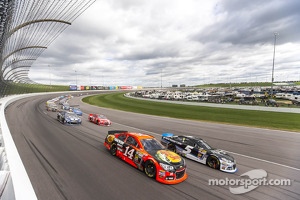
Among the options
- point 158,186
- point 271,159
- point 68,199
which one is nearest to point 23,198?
point 68,199

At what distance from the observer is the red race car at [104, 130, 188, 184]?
7.04 meters

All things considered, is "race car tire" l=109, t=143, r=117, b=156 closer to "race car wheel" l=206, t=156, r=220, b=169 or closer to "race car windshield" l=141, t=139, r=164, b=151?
"race car windshield" l=141, t=139, r=164, b=151

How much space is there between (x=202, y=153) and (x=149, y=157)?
317cm

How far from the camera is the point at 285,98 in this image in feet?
132

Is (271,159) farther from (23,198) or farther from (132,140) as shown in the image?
(23,198)

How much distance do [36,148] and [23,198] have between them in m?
8.61

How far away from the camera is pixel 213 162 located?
8805mm

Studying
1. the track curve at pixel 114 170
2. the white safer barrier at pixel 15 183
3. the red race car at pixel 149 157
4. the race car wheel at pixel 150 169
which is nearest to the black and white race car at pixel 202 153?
the track curve at pixel 114 170

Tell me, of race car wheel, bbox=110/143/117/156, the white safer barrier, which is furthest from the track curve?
the white safer barrier

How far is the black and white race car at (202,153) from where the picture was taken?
8.45 metres

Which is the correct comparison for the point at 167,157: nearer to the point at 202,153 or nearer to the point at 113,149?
the point at 202,153

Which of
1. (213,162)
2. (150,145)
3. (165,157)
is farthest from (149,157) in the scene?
(213,162)

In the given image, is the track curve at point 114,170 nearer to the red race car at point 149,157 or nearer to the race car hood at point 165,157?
the red race car at point 149,157

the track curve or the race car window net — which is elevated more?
the race car window net
